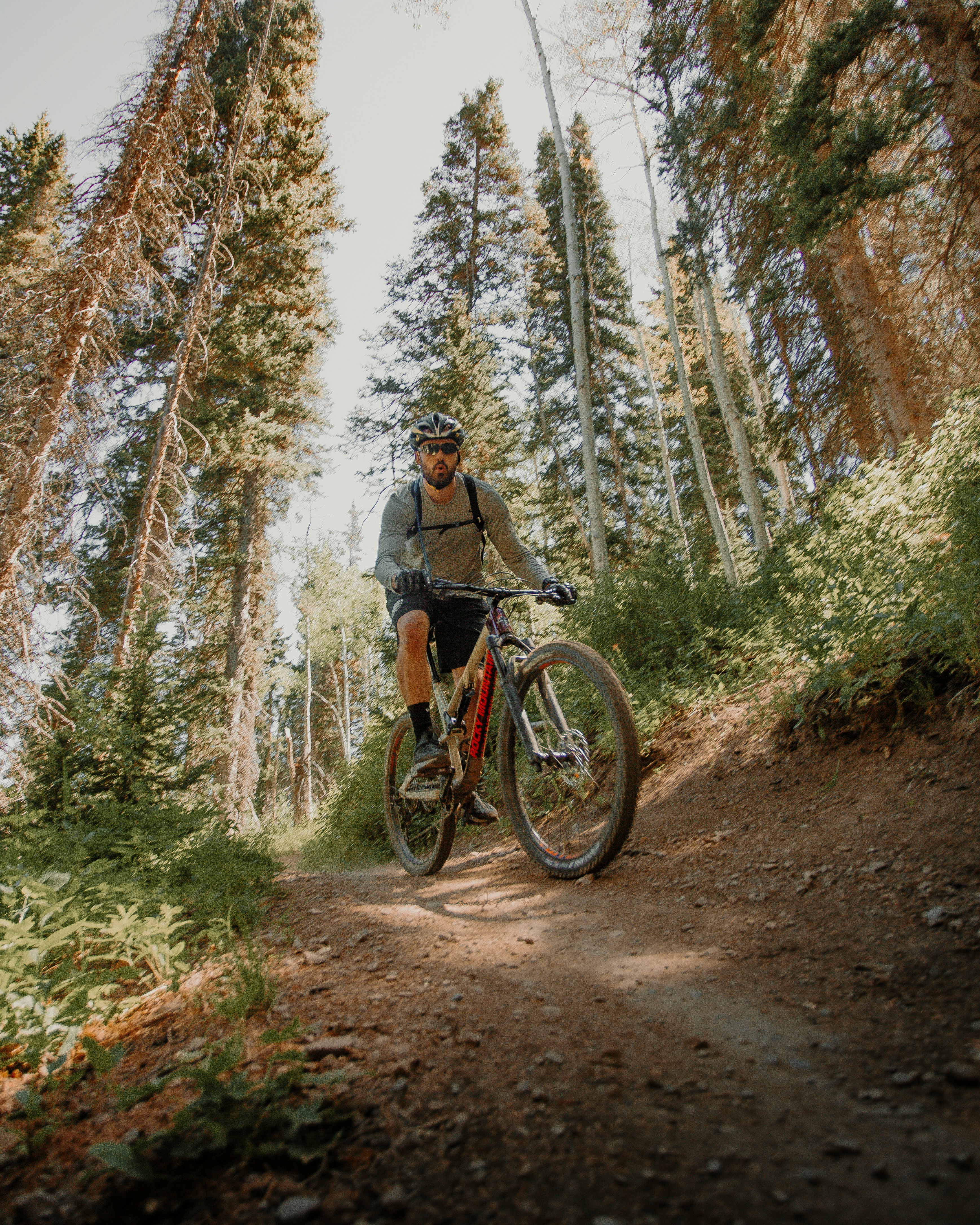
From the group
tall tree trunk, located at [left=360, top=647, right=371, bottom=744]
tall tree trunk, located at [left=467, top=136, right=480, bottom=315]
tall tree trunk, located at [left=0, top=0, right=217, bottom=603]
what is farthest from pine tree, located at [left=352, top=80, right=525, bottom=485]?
tall tree trunk, located at [left=360, top=647, right=371, bottom=744]

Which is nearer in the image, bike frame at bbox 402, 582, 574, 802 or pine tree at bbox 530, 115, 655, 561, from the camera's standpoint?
bike frame at bbox 402, 582, 574, 802

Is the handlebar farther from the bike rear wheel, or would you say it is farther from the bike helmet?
the bike rear wheel

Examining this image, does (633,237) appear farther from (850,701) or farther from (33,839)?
(33,839)

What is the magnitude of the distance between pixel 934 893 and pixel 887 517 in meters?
3.02

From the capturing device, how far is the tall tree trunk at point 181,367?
7.80 m

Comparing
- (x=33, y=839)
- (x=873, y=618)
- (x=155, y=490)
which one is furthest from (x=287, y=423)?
(x=873, y=618)

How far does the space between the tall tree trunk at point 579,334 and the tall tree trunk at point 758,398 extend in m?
7.85

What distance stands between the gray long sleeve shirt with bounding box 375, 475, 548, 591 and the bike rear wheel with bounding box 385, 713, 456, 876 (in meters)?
1.19

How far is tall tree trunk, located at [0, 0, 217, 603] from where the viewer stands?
6.12m

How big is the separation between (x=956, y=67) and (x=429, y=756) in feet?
25.1

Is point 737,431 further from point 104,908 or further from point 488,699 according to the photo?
point 104,908

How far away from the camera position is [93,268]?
Result: 6.86 meters

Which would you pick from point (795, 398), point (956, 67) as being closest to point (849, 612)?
point (956, 67)

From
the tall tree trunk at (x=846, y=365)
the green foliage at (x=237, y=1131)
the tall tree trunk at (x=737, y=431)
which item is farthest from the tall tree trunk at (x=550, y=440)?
the green foliage at (x=237, y=1131)
